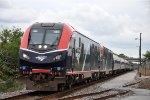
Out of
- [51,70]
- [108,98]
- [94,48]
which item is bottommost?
[108,98]

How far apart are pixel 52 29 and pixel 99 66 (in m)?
14.5

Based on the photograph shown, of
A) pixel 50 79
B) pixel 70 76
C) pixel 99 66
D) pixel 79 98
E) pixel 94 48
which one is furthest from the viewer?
pixel 99 66

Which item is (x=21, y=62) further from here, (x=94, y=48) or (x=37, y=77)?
(x=94, y=48)

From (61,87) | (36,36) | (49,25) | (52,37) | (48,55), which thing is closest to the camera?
(48,55)

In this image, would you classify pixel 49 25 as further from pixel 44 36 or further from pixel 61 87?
pixel 61 87

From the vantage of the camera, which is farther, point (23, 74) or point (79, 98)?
point (23, 74)

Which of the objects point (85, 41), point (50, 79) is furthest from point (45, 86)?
point (85, 41)

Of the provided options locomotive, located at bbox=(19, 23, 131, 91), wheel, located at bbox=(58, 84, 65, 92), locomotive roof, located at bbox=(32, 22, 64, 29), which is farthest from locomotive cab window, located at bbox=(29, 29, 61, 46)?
wheel, located at bbox=(58, 84, 65, 92)

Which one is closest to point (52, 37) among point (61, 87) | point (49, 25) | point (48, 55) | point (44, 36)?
point (44, 36)

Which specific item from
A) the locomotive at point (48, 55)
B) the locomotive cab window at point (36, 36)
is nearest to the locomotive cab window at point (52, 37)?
the locomotive at point (48, 55)

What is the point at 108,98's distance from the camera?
59.1 feet

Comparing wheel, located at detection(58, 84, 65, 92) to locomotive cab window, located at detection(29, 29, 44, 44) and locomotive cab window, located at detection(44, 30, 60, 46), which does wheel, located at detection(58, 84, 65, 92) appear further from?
locomotive cab window, located at detection(29, 29, 44, 44)

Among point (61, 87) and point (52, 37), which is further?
point (61, 87)

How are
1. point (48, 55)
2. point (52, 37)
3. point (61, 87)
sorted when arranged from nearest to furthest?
point (48, 55) → point (52, 37) → point (61, 87)
